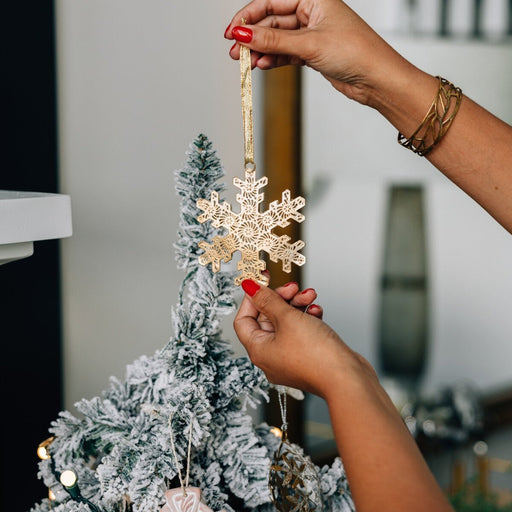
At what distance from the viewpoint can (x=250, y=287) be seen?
2.55ft

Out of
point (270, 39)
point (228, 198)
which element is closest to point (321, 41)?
point (270, 39)

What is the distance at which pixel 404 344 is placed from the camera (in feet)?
6.53

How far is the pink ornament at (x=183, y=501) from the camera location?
29.3 inches

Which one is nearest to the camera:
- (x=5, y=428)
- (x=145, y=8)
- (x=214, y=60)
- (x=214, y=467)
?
(x=214, y=467)

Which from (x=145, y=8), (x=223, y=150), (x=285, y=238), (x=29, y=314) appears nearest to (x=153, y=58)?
(x=145, y=8)

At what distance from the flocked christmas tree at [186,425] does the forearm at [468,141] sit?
0.82ft

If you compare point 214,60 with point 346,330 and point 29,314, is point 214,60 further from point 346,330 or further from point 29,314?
point 346,330

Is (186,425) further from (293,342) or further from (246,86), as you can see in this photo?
(246,86)

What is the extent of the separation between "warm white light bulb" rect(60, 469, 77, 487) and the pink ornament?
12cm

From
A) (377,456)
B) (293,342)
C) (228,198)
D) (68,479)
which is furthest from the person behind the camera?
(228,198)

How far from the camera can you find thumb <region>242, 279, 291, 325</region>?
734 millimetres

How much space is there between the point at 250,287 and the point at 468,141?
0.35m

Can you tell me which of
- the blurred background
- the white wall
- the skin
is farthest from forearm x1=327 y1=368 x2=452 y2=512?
the white wall

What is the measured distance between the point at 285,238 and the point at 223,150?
779 mm
